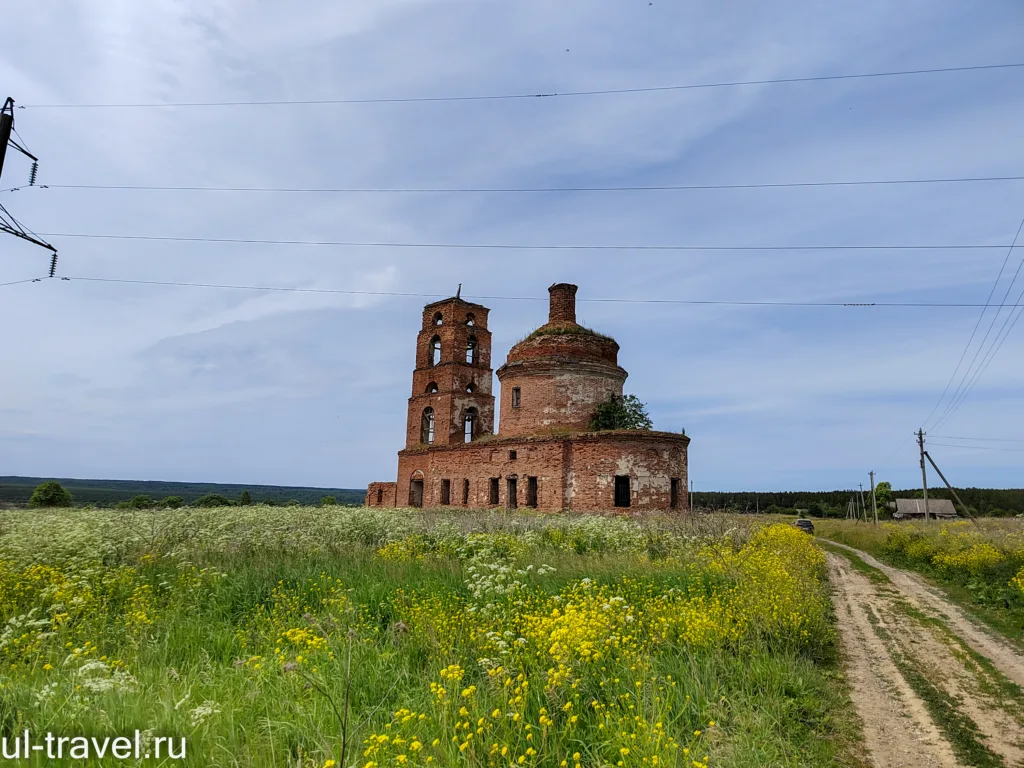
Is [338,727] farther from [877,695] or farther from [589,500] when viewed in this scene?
[589,500]

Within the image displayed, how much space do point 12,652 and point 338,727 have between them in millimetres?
3105

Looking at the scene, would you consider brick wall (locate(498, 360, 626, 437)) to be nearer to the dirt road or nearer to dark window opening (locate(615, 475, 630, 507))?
dark window opening (locate(615, 475, 630, 507))

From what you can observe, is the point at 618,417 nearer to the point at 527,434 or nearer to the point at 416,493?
the point at 527,434

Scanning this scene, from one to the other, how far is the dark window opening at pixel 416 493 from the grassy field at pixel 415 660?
21.0m

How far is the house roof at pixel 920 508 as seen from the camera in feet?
196

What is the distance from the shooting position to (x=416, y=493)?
30.0 metres

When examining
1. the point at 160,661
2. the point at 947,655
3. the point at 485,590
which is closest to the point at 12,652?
the point at 160,661

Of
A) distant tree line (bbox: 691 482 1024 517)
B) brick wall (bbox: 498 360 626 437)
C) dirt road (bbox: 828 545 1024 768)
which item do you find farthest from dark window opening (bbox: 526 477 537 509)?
distant tree line (bbox: 691 482 1024 517)

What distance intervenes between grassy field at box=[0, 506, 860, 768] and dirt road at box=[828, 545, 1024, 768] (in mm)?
285

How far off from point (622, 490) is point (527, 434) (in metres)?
4.94

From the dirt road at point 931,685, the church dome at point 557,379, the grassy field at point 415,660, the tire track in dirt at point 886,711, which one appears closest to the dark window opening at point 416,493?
the church dome at point 557,379

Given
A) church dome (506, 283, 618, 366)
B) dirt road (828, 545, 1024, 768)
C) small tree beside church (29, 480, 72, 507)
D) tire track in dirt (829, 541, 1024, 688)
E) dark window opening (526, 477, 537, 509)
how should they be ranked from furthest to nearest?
small tree beside church (29, 480, 72, 507), church dome (506, 283, 618, 366), dark window opening (526, 477, 537, 509), tire track in dirt (829, 541, 1024, 688), dirt road (828, 545, 1024, 768)

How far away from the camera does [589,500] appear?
71.1ft

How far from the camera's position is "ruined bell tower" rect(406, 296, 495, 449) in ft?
99.9
